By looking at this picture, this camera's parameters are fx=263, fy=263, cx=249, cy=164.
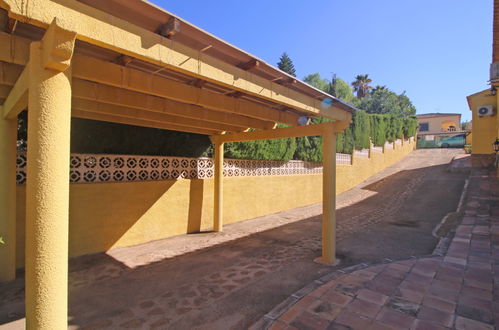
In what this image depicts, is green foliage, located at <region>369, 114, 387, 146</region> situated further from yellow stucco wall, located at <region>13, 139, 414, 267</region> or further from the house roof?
the house roof

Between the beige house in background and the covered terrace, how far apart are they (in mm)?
44040

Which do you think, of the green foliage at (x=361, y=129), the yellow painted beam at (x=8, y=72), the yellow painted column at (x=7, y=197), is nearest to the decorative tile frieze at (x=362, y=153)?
the green foliage at (x=361, y=129)

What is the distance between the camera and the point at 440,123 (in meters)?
41.0

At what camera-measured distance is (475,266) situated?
4.62 metres

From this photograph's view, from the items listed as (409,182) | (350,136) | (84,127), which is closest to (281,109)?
(84,127)

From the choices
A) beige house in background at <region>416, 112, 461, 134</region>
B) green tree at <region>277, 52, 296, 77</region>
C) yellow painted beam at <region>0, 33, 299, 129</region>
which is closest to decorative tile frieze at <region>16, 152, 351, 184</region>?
yellow painted beam at <region>0, 33, 299, 129</region>

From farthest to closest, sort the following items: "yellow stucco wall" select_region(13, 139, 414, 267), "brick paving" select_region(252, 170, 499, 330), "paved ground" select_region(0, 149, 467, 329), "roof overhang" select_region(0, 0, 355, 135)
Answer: "yellow stucco wall" select_region(13, 139, 414, 267), "paved ground" select_region(0, 149, 467, 329), "brick paving" select_region(252, 170, 499, 330), "roof overhang" select_region(0, 0, 355, 135)

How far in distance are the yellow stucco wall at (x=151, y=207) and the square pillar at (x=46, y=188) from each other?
3750 mm

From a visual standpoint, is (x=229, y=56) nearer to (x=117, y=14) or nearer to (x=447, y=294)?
(x=117, y=14)

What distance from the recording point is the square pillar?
2115 mm

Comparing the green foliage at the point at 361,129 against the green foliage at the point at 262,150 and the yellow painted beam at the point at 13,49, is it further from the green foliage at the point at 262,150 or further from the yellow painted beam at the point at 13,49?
the yellow painted beam at the point at 13,49

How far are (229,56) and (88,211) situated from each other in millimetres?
4621

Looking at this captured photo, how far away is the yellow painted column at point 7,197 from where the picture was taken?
14.2ft

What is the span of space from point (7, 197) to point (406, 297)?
6359 mm
